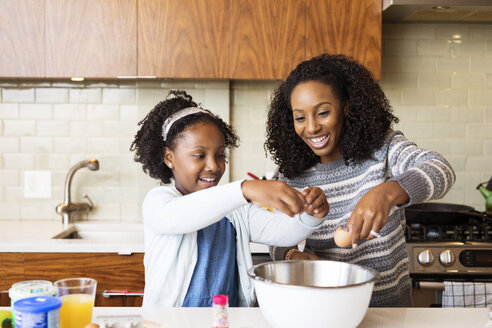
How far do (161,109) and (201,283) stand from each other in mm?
576

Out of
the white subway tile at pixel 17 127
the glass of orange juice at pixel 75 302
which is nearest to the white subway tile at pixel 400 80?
the white subway tile at pixel 17 127

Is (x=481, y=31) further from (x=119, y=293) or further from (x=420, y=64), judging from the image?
(x=119, y=293)

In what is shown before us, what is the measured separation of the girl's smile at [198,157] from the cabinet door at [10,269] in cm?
114

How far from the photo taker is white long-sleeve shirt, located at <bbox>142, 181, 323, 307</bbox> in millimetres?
1290

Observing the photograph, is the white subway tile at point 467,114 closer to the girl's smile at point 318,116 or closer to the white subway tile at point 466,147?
the white subway tile at point 466,147

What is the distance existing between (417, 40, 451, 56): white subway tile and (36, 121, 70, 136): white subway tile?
199 cm

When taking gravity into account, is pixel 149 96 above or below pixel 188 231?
above

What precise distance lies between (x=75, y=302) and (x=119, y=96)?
201 centimetres

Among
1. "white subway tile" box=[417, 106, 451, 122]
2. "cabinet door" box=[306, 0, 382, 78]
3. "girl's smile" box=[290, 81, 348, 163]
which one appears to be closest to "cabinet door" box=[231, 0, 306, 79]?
"cabinet door" box=[306, 0, 382, 78]

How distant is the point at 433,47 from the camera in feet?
9.87

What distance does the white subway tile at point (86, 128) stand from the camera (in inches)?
118

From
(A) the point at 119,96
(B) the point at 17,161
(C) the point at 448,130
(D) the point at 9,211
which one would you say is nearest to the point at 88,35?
(A) the point at 119,96

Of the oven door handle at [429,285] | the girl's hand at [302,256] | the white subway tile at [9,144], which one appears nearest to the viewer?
the girl's hand at [302,256]

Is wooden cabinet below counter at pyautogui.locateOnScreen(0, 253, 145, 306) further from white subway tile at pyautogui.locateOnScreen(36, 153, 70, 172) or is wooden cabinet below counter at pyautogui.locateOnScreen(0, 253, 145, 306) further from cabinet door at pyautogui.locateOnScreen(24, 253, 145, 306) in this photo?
white subway tile at pyautogui.locateOnScreen(36, 153, 70, 172)
